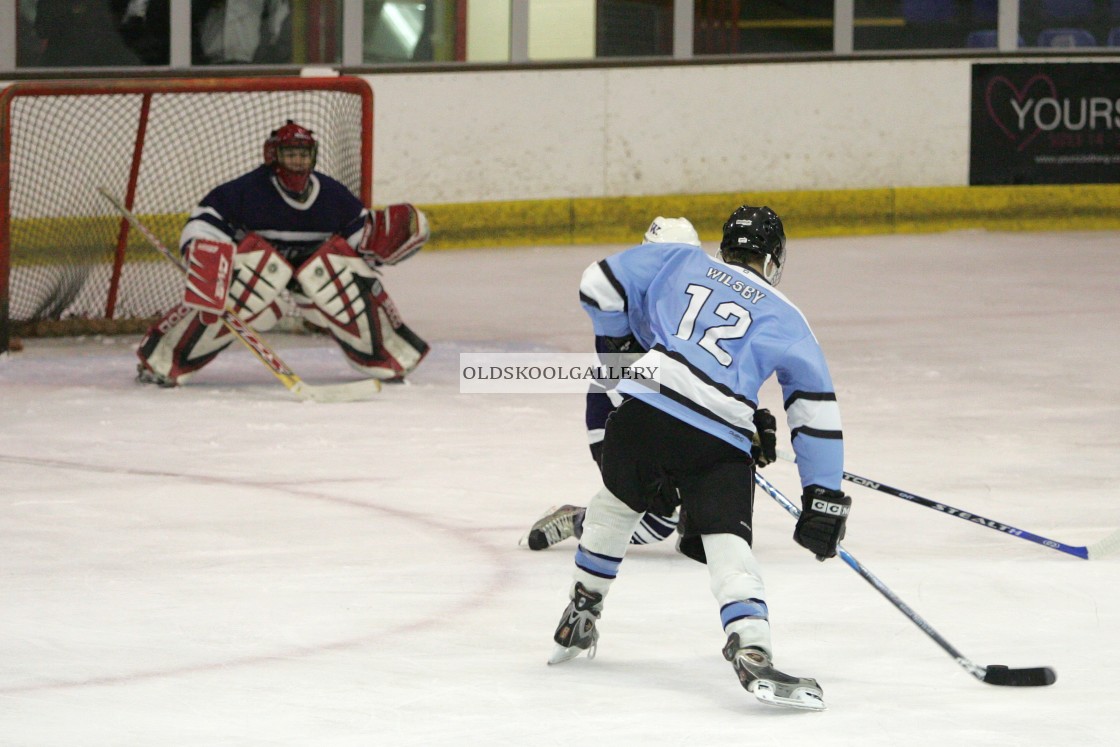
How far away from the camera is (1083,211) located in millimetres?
10969

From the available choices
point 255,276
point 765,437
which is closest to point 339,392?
point 255,276

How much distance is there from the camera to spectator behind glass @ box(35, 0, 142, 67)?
899 cm

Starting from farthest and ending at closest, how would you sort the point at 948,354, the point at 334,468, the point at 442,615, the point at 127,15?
Result: the point at 127,15 → the point at 948,354 → the point at 334,468 → the point at 442,615

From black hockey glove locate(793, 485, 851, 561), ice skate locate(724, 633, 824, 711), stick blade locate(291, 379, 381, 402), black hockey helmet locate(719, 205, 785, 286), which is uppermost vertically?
black hockey helmet locate(719, 205, 785, 286)

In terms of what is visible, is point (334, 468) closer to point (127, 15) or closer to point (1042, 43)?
point (127, 15)

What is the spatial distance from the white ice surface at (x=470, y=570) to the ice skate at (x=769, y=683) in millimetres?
37

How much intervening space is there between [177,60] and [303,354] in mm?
2556

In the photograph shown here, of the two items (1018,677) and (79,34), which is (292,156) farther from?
(1018,677)

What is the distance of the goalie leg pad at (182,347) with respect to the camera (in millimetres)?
6473

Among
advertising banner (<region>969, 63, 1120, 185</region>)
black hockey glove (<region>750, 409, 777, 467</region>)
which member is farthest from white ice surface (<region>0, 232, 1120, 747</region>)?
advertising banner (<region>969, 63, 1120, 185</region>)

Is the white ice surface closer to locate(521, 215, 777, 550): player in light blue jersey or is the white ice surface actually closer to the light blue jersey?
locate(521, 215, 777, 550): player in light blue jersey

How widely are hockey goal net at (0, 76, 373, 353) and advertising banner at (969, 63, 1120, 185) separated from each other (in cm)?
397

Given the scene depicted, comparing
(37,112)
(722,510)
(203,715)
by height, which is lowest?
(203,715)

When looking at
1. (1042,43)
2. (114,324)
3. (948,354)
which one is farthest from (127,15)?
(1042,43)
